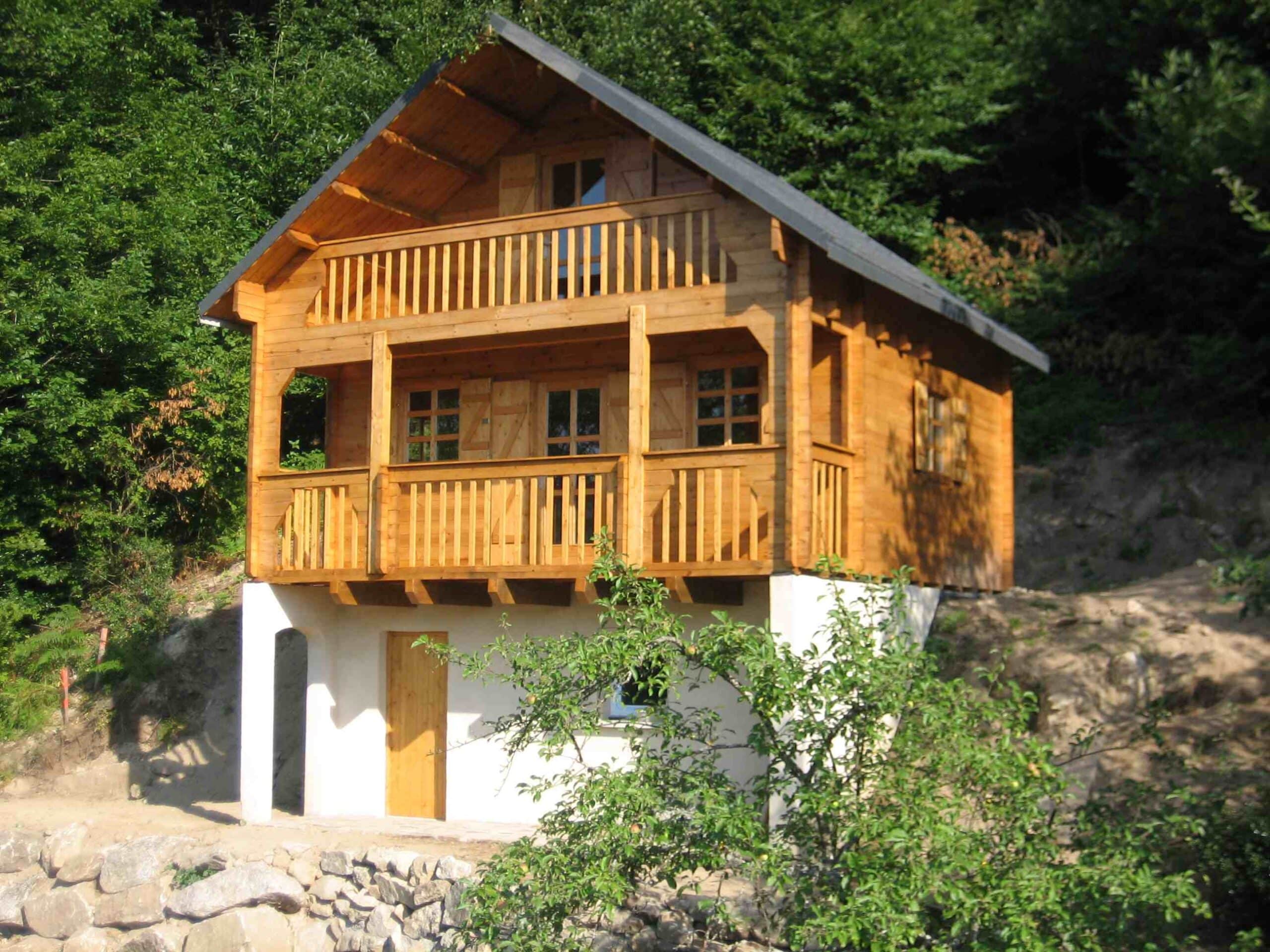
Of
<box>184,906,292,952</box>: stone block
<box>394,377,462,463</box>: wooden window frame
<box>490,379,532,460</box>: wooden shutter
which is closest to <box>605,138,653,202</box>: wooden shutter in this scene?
<box>490,379,532,460</box>: wooden shutter

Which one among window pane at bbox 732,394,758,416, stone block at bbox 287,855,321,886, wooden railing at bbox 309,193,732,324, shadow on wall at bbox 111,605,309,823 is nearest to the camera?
stone block at bbox 287,855,321,886

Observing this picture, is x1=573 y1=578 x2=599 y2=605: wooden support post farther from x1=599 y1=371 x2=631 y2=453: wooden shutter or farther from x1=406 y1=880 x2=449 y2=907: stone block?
x1=406 y1=880 x2=449 y2=907: stone block

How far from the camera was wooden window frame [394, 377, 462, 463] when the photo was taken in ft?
63.4

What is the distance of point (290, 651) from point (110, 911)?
288 inches

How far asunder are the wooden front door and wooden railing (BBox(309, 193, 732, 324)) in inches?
160

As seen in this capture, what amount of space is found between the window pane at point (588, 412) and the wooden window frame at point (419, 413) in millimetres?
1639

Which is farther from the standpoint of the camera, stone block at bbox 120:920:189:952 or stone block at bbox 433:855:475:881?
stone block at bbox 120:920:189:952

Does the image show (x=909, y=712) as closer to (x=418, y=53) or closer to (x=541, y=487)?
(x=541, y=487)

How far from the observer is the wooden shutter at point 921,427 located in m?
18.2

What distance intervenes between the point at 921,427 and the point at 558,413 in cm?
440

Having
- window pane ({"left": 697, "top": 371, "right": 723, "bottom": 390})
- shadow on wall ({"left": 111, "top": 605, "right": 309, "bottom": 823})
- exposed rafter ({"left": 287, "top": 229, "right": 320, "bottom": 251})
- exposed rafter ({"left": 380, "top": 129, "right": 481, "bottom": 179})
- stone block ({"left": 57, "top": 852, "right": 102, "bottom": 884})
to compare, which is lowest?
stone block ({"left": 57, "top": 852, "right": 102, "bottom": 884})

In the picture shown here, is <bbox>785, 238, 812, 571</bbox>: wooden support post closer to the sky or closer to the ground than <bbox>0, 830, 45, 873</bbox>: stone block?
closer to the sky

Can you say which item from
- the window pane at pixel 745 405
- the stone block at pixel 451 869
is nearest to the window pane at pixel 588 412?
the window pane at pixel 745 405

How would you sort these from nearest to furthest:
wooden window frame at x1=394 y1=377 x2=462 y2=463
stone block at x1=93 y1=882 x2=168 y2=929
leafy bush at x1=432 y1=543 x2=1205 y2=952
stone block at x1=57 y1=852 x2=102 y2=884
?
leafy bush at x1=432 y1=543 x2=1205 y2=952 → stone block at x1=93 y1=882 x2=168 y2=929 → stone block at x1=57 y1=852 x2=102 y2=884 → wooden window frame at x1=394 y1=377 x2=462 y2=463
